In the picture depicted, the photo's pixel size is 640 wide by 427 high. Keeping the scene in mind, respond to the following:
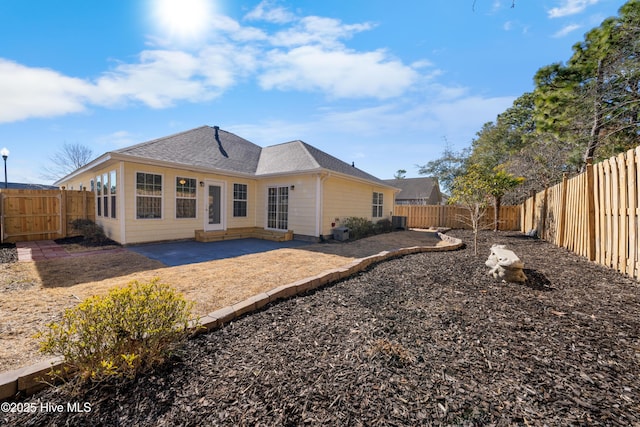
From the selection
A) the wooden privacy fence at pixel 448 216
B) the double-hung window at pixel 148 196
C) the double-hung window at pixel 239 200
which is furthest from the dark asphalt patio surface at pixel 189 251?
the wooden privacy fence at pixel 448 216

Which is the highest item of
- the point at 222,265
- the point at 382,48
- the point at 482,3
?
the point at 382,48

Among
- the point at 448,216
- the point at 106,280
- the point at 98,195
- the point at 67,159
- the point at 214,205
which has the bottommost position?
the point at 106,280

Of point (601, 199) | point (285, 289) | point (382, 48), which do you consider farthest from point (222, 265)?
point (601, 199)

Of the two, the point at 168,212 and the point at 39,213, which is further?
the point at 39,213

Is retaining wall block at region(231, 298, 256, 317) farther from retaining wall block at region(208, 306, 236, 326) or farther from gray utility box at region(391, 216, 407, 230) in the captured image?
gray utility box at region(391, 216, 407, 230)

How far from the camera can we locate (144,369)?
1.80m

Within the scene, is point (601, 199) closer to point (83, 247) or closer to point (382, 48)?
point (382, 48)

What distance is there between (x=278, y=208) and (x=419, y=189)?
2582 centimetres

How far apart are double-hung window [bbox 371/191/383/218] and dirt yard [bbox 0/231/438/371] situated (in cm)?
690

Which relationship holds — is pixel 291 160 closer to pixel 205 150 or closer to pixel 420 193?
pixel 205 150

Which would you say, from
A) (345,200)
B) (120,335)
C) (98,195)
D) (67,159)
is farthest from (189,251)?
(67,159)

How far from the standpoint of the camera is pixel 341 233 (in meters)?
9.27

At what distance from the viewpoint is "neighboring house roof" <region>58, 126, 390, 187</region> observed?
8.10 meters

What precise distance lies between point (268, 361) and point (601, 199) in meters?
6.10
